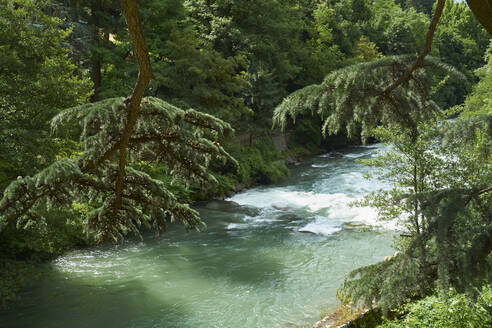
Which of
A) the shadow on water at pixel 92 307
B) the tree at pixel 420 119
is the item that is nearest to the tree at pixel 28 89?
the shadow on water at pixel 92 307

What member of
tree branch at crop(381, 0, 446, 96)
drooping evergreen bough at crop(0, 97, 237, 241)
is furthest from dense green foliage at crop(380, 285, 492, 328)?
drooping evergreen bough at crop(0, 97, 237, 241)

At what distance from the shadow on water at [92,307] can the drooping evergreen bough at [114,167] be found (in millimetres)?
3869

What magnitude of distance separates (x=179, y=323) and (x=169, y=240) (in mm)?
4381

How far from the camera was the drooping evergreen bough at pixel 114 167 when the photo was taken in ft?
10.2

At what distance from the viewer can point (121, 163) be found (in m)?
3.30

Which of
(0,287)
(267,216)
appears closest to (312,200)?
(267,216)

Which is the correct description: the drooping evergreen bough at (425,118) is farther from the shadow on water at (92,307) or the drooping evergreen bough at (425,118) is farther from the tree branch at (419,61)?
the shadow on water at (92,307)

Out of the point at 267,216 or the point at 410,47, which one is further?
the point at 410,47

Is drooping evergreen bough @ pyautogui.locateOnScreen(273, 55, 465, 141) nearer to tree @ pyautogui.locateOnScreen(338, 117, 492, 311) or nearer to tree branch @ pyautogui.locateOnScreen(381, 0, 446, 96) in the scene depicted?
tree branch @ pyautogui.locateOnScreen(381, 0, 446, 96)

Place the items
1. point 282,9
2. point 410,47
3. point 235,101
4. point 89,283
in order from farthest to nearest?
point 410,47 → point 282,9 → point 235,101 → point 89,283

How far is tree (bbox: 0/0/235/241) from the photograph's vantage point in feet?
9.98

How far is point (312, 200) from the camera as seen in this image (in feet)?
50.4

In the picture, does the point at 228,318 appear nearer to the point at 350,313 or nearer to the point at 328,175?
the point at 350,313

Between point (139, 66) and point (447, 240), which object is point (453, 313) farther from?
point (139, 66)
